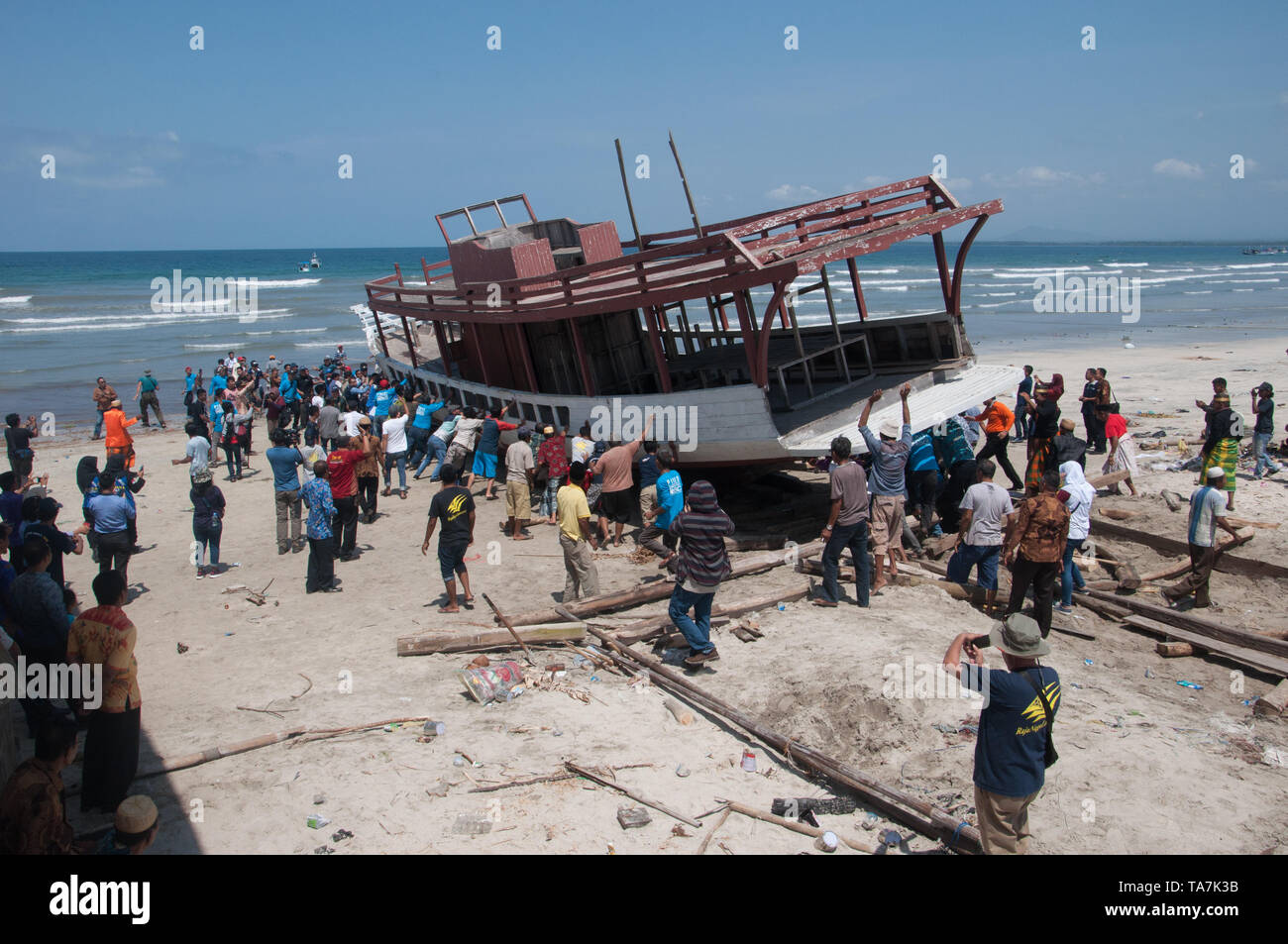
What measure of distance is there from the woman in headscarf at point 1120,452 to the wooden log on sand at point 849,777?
8.18 m

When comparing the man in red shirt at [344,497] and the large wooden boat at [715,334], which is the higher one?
the large wooden boat at [715,334]

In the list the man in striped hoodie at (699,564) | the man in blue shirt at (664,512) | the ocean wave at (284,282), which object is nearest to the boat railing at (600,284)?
the man in blue shirt at (664,512)

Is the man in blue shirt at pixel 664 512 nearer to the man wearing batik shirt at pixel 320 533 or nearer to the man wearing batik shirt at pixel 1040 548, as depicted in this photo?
the man wearing batik shirt at pixel 1040 548

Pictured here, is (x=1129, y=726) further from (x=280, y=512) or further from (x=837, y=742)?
(x=280, y=512)

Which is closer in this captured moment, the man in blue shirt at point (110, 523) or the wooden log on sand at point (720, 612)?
the wooden log on sand at point (720, 612)

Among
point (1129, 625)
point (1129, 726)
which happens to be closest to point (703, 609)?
point (1129, 726)

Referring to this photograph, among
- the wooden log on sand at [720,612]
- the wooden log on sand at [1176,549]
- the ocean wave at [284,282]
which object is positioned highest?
the ocean wave at [284,282]

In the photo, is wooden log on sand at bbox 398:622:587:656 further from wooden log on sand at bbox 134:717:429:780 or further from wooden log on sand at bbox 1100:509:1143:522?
wooden log on sand at bbox 1100:509:1143:522

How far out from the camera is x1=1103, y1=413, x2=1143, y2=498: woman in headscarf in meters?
12.2

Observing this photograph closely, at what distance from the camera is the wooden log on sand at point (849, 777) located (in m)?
5.07

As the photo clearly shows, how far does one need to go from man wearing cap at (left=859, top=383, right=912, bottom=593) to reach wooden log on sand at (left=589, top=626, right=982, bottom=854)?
299cm

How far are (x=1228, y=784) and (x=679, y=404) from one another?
24.1 feet

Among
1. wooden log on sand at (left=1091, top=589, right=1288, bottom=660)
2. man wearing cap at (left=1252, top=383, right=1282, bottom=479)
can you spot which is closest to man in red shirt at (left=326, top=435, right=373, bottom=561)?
wooden log on sand at (left=1091, top=589, right=1288, bottom=660)

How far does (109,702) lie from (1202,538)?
9.50m
